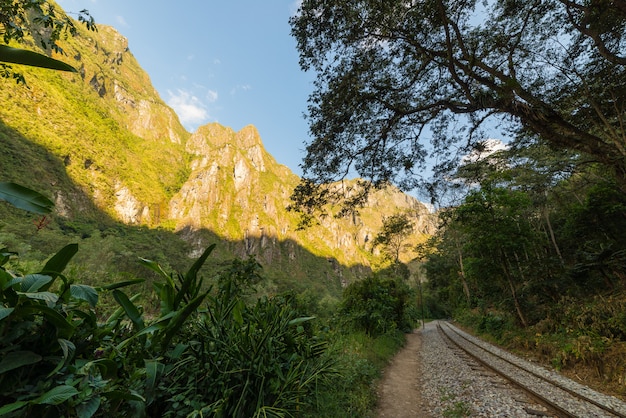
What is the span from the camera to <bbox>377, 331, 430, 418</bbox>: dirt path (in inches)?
211

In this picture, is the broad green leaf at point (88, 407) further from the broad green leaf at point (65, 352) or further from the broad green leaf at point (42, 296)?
the broad green leaf at point (42, 296)

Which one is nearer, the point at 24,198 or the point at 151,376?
the point at 24,198

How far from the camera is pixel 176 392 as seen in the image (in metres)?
1.84

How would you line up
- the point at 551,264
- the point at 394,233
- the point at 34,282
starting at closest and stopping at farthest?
the point at 34,282 < the point at 551,264 < the point at 394,233

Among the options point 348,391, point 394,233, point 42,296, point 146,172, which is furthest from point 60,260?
point 146,172

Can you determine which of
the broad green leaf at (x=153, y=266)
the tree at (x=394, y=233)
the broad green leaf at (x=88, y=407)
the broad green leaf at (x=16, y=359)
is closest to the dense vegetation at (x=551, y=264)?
the broad green leaf at (x=153, y=266)

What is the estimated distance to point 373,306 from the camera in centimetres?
1330

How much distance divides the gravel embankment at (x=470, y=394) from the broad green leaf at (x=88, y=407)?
620 cm

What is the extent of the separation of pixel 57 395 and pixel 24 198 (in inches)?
31.1

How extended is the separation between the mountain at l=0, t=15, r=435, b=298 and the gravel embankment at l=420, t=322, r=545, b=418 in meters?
17.1

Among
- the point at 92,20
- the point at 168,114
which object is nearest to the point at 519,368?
the point at 92,20

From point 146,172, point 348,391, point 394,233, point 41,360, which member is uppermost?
point 146,172

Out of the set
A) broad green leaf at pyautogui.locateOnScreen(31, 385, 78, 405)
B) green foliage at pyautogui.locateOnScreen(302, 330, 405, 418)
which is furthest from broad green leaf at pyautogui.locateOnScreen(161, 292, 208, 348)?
green foliage at pyautogui.locateOnScreen(302, 330, 405, 418)

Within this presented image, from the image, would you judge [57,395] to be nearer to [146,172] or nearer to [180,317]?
[180,317]
